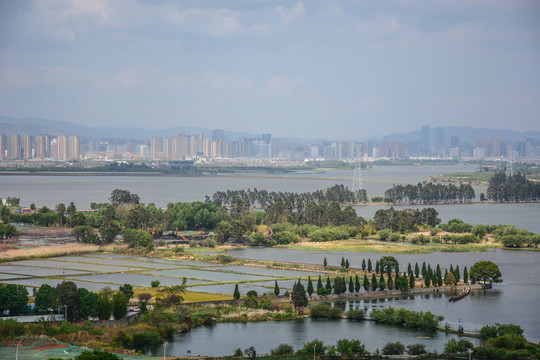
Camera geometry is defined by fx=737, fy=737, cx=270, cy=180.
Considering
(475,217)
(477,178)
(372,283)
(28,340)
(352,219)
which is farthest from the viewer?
(477,178)

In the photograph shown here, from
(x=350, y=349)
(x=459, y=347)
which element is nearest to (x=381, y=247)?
(x=459, y=347)

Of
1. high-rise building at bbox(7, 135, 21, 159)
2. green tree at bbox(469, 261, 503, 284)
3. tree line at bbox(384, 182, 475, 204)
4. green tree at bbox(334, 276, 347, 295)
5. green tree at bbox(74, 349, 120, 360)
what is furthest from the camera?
high-rise building at bbox(7, 135, 21, 159)

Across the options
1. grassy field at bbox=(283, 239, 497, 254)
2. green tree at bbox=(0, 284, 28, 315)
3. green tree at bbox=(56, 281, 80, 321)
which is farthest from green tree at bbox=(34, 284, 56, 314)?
grassy field at bbox=(283, 239, 497, 254)

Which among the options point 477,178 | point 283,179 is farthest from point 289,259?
point 283,179

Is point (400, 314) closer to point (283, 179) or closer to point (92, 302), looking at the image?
point (92, 302)

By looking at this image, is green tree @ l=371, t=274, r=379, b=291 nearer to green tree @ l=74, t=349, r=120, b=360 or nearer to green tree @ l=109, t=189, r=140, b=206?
green tree @ l=74, t=349, r=120, b=360

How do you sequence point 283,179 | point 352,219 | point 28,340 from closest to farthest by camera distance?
point 28,340
point 352,219
point 283,179
